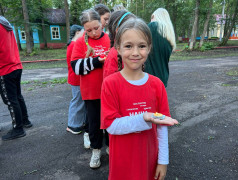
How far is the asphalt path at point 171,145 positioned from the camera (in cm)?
251

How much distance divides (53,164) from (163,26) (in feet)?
7.95

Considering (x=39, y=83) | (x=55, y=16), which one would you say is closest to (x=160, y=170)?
(x=39, y=83)

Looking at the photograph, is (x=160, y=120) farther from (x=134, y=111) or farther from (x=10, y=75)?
(x=10, y=75)

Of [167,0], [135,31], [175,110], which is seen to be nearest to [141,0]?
[167,0]

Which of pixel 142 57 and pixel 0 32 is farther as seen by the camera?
pixel 0 32

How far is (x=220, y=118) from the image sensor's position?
3.93 metres

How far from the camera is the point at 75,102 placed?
3355mm

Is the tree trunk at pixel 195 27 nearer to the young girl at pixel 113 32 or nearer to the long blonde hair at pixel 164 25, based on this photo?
the long blonde hair at pixel 164 25

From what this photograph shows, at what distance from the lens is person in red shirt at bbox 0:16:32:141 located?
3.16 metres

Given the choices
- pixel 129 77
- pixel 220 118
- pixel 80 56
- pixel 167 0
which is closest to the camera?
pixel 129 77

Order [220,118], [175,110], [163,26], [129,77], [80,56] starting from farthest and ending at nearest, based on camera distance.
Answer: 1. [175,110]
2. [220,118]
3. [80,56]
4. [163,26]
5. [129,77]

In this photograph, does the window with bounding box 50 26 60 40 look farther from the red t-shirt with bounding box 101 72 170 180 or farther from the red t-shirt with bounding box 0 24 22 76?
the red t-shirt with bounding box 101 72 170 180

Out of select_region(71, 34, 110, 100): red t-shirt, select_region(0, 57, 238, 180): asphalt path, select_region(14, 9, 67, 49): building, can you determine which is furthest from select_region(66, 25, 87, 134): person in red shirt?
select_region(14, 9, 67, 49): building

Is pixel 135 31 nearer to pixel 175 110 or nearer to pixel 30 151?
pixel 30 151
